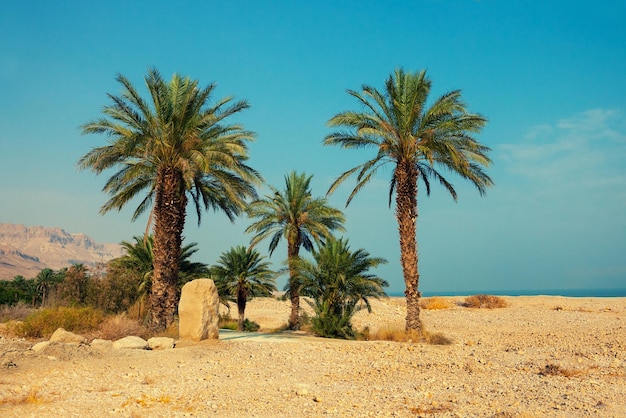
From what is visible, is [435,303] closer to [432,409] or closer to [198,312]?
[198,312]

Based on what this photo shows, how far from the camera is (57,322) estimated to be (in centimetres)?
1705

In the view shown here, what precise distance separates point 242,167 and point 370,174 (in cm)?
Result: 526

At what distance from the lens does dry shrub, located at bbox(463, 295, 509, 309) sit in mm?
37250

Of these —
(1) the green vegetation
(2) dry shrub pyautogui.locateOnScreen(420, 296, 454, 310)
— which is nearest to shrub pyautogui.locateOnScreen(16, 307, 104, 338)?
(1) the green vegetation

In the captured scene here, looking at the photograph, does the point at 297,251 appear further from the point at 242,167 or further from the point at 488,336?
the point at 488,336

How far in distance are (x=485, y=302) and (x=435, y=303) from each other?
364 cm

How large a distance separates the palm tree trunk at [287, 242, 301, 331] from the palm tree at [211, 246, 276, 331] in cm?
173

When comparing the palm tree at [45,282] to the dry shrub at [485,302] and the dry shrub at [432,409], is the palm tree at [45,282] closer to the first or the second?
the dry shrub at [485,302]

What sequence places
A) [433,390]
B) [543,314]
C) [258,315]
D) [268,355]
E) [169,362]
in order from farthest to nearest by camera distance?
[258,315], [543,314], [268,355], [169,362], [433,390]

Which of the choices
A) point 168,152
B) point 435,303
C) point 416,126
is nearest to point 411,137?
point 416,126

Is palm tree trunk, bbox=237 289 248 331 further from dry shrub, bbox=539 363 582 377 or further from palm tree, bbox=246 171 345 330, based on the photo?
dry shrub, bbox=539 363 582 377

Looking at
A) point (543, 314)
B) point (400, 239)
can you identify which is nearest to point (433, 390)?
point (400, 239)

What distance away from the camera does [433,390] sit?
9633mm

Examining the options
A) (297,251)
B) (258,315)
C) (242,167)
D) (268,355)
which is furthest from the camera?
(258,315)
